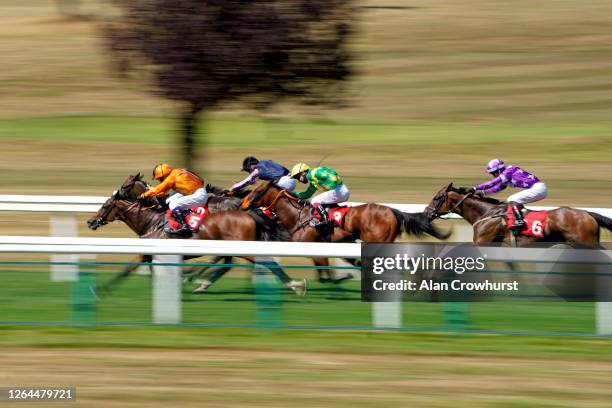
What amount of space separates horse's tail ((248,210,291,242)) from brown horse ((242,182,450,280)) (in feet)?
0.67

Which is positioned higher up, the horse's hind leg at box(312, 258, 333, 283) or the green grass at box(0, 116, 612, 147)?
the green grass at box(0, 116, 612, 147)

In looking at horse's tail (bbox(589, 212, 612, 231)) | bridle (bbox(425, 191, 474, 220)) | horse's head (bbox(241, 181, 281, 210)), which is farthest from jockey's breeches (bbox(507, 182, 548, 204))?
horse's head (bbox(241, 181, 281, 210))

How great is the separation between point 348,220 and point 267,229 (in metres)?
0.96

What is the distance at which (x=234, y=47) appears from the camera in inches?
538

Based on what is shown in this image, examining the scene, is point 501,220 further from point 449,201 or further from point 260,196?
point 260,196

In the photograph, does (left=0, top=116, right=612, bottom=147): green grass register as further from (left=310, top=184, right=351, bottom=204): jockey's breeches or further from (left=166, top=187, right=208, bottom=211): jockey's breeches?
(left=166, top=187, right=208, bottom=211): jockey's breeches

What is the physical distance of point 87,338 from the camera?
891 cm

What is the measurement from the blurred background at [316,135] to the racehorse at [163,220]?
3.49ft

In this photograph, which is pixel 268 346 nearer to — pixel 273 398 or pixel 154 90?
pixel 273 398

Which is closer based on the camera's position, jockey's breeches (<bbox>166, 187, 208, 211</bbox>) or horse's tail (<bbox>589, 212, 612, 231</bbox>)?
horse's tail (<bbox>589, 212, 612, 231</bbox>)

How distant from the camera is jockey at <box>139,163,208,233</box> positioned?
12.9 meters

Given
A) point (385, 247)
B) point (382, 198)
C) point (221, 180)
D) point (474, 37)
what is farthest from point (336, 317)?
point (474, 37)

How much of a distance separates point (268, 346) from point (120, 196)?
5230 millimetres

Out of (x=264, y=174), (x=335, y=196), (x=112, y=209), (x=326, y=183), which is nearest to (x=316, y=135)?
(x=264, y=174)
